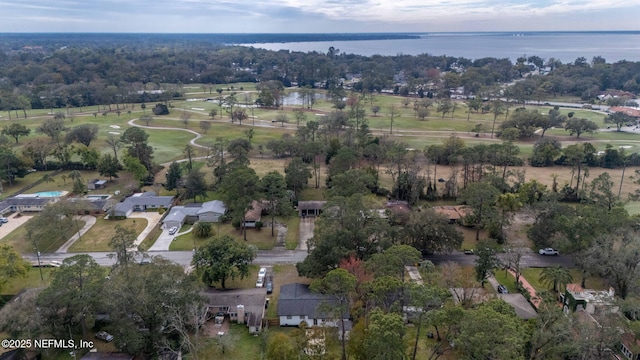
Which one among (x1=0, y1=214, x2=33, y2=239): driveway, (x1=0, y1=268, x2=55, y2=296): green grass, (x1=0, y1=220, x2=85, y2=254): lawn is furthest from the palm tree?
(x1=0, y1=214, x2=33, y2=239): driveway

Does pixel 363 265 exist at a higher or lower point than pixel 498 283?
A: higher

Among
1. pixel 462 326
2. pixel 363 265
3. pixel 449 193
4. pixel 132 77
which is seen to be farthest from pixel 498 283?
pixel 132 77

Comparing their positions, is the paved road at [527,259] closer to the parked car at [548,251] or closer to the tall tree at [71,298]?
the parked car at [548,251]

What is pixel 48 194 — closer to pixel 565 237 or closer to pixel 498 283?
pixel 498 283

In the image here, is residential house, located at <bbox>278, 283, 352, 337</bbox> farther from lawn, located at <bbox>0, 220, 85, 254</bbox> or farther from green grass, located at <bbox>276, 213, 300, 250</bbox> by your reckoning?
lawn, located at <bbox>0, 220, 85, 254</bbox>

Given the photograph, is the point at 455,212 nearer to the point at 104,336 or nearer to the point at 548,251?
the point at 548,251

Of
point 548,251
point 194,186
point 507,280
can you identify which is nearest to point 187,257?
point 194,186
